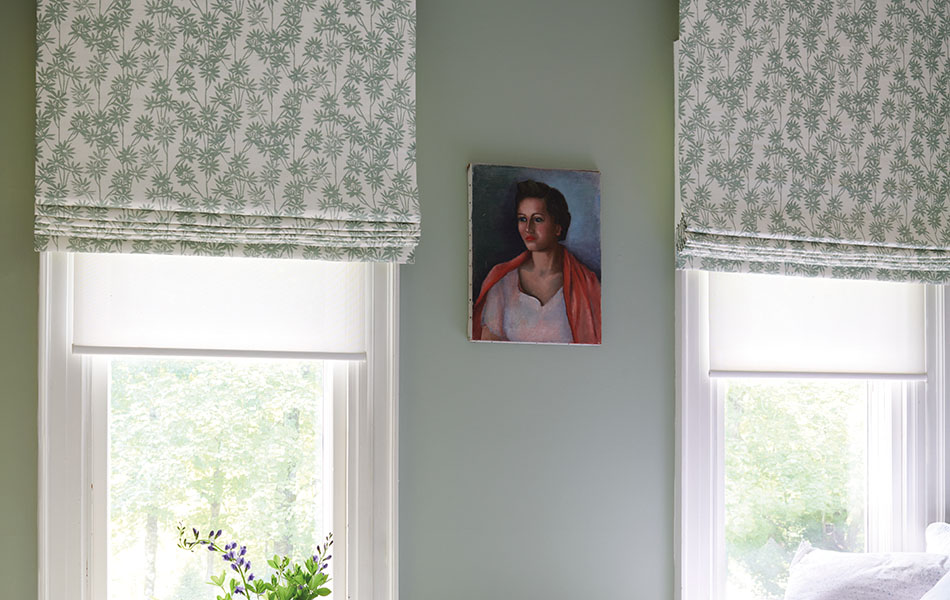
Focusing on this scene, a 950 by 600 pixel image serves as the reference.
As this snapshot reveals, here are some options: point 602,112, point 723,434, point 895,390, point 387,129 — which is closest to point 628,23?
point 602,112

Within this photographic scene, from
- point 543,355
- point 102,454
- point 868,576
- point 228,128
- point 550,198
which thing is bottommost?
point 868,576

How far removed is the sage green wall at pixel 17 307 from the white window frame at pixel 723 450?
1572 mm

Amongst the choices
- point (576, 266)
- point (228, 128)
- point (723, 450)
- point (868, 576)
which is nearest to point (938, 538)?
point (868, 576)

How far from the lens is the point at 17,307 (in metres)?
1.93

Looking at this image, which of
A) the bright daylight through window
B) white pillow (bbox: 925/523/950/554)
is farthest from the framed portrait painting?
white pillow (bbox: 925/523/950/554)

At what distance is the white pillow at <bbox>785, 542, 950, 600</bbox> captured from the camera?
84.8 inches

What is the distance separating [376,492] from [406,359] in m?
0.33

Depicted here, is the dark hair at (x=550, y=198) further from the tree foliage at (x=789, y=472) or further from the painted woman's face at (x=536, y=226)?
the tree foliage at (x=789, y=472)

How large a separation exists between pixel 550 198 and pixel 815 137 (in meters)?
0.76

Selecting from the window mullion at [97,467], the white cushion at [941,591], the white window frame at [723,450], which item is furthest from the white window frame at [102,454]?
the white cushion at [941,591]

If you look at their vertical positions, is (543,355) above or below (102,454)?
above

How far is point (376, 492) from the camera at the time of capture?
2.08 meters

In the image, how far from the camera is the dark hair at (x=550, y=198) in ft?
7.12

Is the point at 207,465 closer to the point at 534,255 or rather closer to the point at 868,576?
the point at 534,255
